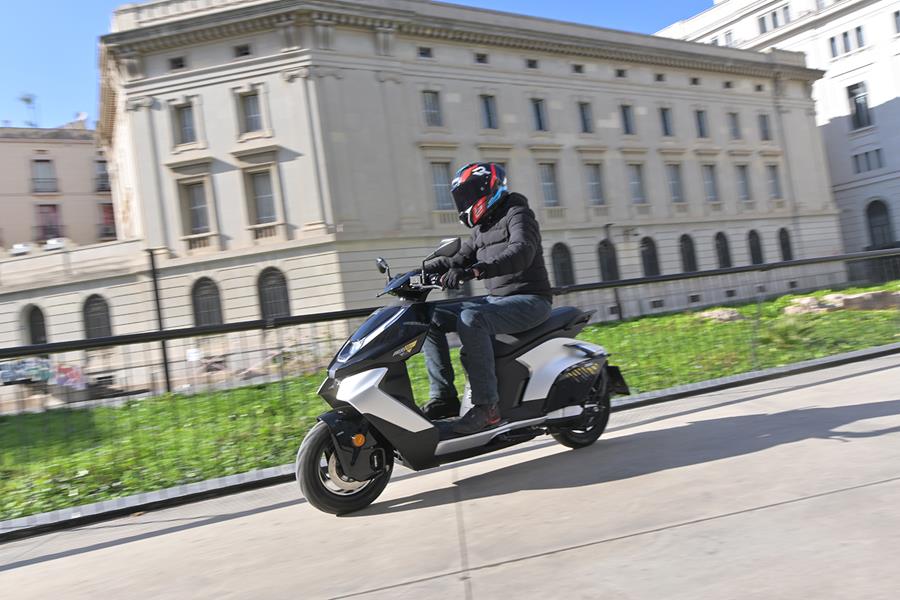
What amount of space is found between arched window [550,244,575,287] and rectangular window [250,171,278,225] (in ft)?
47.5

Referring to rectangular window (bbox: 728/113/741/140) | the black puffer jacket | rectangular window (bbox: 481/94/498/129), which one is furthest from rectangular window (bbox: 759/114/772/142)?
the black puffer jacket

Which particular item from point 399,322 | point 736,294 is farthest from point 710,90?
point 399,322

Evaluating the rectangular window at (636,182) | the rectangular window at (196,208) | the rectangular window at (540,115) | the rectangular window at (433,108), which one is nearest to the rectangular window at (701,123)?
the rectangular window at (636,182)

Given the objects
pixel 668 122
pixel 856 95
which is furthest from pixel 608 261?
pixel 856 95

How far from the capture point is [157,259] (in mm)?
29078

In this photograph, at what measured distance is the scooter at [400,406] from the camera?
3717mm

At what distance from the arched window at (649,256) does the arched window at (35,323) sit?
3026 centimetres

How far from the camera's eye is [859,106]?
5094 centimetres

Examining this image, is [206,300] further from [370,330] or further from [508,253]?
[508,253]

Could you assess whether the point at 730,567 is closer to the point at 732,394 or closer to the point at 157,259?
the point at 732,394

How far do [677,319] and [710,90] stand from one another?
40.9 m

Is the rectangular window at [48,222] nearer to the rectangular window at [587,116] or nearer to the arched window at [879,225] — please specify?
the rectangular window at [587,116]

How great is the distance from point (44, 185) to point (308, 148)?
29.0m

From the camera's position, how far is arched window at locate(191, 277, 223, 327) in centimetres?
2906
